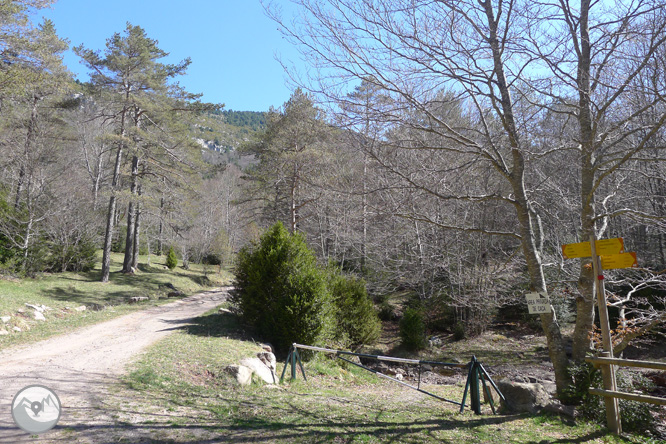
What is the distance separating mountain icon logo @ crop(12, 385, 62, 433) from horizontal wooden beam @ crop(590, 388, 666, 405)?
21.1ft

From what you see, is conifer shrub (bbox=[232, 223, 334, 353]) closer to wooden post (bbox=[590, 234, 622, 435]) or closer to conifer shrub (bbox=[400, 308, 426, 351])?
conifer shrub (bbox=[400, 308, 426, 351])

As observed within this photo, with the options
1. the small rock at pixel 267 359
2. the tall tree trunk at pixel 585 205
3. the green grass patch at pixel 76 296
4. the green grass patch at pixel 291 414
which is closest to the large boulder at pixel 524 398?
the green grass patch at pixel 291 414

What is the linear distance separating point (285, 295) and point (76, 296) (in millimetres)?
11962

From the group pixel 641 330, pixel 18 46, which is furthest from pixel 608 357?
pixel 18 46

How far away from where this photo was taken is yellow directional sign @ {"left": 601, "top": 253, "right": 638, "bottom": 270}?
4699 mm

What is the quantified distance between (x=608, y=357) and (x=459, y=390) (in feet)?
15.0

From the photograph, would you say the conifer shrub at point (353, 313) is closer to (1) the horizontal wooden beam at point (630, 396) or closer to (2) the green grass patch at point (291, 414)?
(2) the green grass patch at point (291, 414)

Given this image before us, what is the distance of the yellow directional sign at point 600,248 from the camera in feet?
16.1

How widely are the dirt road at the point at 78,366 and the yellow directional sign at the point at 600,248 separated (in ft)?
20.0

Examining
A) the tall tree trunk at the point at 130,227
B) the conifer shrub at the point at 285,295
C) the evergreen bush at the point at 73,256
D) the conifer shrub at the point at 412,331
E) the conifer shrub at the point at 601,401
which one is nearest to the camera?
the conifer shrub at the point at 601,401

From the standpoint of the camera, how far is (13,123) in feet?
69.5

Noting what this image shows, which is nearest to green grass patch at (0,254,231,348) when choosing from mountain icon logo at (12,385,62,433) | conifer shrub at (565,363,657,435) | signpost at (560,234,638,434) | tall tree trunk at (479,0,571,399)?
mountain icon logo at (12,385,62,433)

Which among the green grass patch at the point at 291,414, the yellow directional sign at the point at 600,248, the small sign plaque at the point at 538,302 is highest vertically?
the yellow directional sign at the point at 600,248

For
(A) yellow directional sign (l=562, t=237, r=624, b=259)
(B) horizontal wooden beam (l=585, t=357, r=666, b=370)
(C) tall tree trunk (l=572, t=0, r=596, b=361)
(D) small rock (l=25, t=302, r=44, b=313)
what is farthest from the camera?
(D) small rock (l=25, t=302, r=44, b=313)
